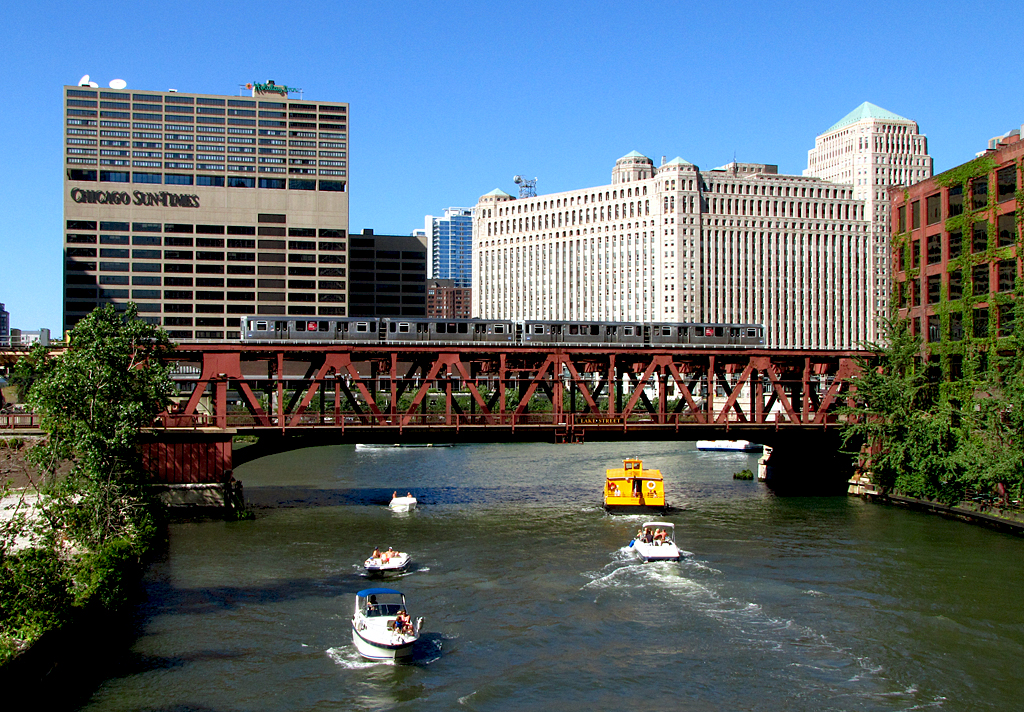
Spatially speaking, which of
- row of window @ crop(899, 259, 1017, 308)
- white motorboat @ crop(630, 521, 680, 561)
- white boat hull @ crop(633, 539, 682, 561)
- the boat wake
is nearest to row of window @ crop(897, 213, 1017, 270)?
row of window @ crop(899, 259, 1017, 308)

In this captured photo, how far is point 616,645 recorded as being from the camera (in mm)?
37719

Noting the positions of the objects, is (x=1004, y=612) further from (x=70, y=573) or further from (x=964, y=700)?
(x=70, y=573)

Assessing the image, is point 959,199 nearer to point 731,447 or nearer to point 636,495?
point 636,495

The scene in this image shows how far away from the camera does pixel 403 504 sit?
6831 cm

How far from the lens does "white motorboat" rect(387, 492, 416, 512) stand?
6769 cm

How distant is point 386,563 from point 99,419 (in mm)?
16592

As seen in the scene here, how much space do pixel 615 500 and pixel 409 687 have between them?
119 ft

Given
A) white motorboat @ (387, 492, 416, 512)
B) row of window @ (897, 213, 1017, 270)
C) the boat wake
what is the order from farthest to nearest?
white motorboat @ (387, 492, 416, 512), row of window @ (897, 213, 1017, 270), the boat wake

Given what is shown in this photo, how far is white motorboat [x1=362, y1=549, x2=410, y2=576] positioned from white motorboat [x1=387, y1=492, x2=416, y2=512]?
18.4 m

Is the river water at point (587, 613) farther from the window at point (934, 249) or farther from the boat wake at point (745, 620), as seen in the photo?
the window at point (934, 249)

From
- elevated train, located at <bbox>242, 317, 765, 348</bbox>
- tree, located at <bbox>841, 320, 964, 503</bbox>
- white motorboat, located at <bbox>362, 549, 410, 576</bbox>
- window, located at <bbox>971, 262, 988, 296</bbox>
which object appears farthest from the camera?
elevated train, located at <bbox>242, 317, 765, 348</bbox>

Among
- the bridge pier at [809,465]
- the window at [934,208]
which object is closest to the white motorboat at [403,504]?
the bridge pier at [809,465]

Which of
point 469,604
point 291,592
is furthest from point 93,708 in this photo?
point 469,604

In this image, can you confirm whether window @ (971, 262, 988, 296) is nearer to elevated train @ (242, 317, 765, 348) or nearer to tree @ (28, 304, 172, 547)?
elevated train @ (242, 317, 765, 348)
